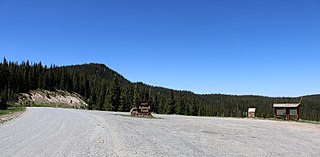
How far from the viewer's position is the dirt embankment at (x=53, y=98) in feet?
422

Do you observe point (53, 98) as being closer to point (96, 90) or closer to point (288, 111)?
point (96, 90)

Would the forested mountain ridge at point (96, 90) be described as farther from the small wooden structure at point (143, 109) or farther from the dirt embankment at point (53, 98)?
the small wooden structure at point (143, 109)

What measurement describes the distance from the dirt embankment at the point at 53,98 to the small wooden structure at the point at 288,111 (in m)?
99.0

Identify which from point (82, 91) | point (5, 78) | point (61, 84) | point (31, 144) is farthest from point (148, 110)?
point (82, 91)

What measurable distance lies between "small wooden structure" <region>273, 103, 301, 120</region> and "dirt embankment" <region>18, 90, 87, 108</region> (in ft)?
325

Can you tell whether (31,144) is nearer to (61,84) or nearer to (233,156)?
(233,156)

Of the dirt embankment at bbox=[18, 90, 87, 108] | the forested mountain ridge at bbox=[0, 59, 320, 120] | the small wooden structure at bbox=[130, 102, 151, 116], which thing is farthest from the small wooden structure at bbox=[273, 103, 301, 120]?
the dirt embankment at bbox=[18, 90, 87, 108]

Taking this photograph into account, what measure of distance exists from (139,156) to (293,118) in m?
37.0

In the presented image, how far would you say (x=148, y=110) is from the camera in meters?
43.7

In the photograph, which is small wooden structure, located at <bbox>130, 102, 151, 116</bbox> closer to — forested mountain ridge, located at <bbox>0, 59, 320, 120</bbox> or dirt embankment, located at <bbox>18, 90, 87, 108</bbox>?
forested mountain ridge, located at <bbox>0, 59, 320, 120</bbox>

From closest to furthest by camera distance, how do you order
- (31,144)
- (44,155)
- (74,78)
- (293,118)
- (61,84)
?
1. (44,155)
2. (31,144)
3. (293,118)
4. (61,84)
5. (74,78)

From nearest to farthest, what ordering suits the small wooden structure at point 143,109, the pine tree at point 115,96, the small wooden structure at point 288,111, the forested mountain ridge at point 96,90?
the small wooden structure at point 288,111, the small wooden structure at point 143,109, the pine tree at point 115,96, the forested mountain ridge at point 96,90

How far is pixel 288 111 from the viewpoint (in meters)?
42.6

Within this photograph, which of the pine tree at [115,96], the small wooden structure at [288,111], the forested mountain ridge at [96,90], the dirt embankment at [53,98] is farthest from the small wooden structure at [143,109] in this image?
the dirt embankment at [53,98]
